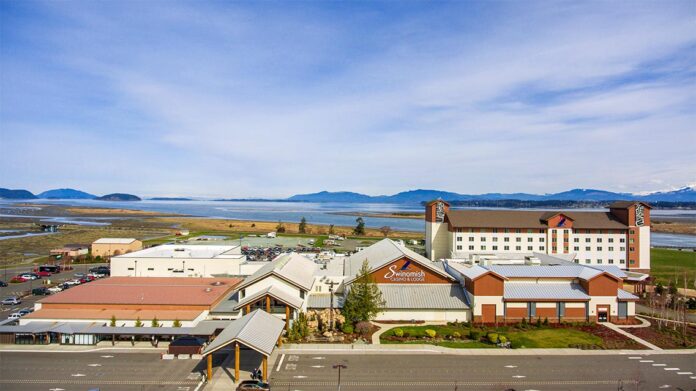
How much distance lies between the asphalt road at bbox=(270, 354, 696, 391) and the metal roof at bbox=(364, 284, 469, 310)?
9.83 m

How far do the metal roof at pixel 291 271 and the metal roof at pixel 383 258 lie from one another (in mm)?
4551

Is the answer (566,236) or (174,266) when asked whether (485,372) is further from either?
(566,236)

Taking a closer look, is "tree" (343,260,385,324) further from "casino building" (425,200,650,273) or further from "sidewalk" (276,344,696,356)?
"casino building" (425,200,650,273)

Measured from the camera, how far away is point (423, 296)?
45.8 m

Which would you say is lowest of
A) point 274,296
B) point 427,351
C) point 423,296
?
point 427,351

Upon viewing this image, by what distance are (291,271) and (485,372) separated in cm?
2216

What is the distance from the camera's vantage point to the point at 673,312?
47.5m

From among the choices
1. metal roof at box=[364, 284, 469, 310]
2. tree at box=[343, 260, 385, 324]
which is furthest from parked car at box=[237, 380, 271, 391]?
metal roof at box=[364, 284, 469, 310]

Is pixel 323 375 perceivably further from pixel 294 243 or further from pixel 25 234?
pixel 25 234

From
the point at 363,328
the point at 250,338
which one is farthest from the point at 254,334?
the point at 363,328

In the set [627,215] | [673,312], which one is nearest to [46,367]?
[673,312]

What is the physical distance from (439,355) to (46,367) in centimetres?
2902

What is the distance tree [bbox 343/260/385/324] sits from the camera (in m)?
41.3

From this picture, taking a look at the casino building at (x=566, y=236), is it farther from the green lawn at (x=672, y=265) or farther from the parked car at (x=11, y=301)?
the parked car at (x=11, y=301)
